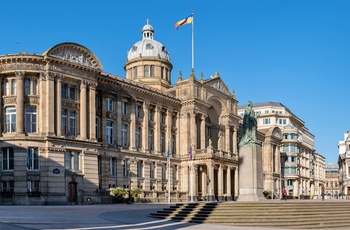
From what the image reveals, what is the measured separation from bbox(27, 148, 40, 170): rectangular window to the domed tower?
138 ft

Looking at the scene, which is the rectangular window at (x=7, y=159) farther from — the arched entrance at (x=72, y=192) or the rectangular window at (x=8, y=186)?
the arched entrance at (x=72, y=192)

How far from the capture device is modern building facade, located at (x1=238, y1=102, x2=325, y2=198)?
11706 cm

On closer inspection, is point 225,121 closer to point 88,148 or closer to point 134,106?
point 134,106

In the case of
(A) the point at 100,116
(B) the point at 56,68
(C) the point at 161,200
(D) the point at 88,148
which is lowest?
(C) the point at 161,200

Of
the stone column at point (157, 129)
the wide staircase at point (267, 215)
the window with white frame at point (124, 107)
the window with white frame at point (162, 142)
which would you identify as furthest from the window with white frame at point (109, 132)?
the wide staircase at point (267, 215)

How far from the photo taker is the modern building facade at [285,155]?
384 ft

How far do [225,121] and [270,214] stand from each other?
60.7m

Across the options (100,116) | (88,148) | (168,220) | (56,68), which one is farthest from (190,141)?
(168,220)

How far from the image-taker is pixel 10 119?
193 ft

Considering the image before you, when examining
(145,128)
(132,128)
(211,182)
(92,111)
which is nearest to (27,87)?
(92,111)

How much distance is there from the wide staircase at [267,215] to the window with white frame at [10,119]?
28.9 metres

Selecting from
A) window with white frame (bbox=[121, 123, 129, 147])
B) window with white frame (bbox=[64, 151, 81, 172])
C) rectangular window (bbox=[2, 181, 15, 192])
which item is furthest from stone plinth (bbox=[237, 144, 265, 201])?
window with white frame (bbox=[121, 123, 129, 147])

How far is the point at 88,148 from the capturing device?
62156 mm

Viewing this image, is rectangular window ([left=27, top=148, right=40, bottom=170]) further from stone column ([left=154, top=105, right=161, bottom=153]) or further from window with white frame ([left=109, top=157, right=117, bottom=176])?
stone column ([left=154, top=105, right=161, bottom=153])
